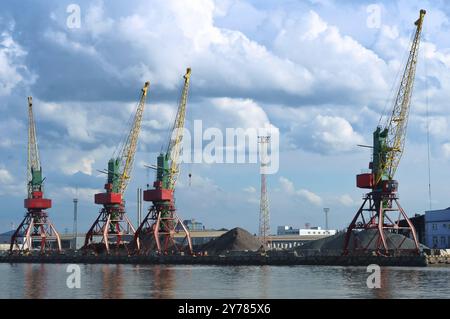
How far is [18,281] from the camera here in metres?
99.4

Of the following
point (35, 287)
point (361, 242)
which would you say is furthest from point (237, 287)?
point (361, 242)

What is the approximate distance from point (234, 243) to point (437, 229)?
147 feet

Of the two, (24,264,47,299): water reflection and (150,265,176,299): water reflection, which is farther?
(24,264,47,299): water reflection

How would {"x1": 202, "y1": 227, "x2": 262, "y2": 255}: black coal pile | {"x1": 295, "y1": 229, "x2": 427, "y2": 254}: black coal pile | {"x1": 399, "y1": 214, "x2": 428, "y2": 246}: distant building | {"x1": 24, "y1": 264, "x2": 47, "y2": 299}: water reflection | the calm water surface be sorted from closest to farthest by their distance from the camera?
the calm water surface < {"x1": 24, "y1": 264, "x2": 47, "y2": 299}: water reflection < {"x1": 295, "y1": 229, "x2": 427, "y2": 254}: black coal pile < {"x1": 399, "y1": 214, "x2": 428, "y2": 246}: distant building < {"x1": 202, "y1": 227, "x2": 262, "y2": 255}: black coal pile

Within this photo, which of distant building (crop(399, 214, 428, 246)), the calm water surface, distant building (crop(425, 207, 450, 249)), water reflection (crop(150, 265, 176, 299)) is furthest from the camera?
distant building (crop(399, 214, 428, 246))

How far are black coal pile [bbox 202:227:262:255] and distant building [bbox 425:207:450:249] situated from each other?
38382 millimetres

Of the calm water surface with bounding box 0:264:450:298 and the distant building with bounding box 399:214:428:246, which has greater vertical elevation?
the distant building with bounding box 399:214:428:246

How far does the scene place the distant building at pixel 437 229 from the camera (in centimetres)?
16075

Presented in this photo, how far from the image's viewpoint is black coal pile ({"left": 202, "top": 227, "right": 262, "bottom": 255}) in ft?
584

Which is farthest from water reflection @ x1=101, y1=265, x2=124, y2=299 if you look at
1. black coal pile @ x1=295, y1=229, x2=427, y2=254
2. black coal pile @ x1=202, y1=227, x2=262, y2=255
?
black coal pile @ x1=202, y1=227, x2=262, y2=255

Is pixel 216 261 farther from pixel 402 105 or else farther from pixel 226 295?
pixel 226 295

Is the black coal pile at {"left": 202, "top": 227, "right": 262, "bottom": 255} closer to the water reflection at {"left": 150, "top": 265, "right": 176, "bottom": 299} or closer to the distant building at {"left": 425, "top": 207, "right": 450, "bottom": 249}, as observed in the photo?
the distant building at {"left": 425, "top": 207, "right": 450, "bottom": 249}
